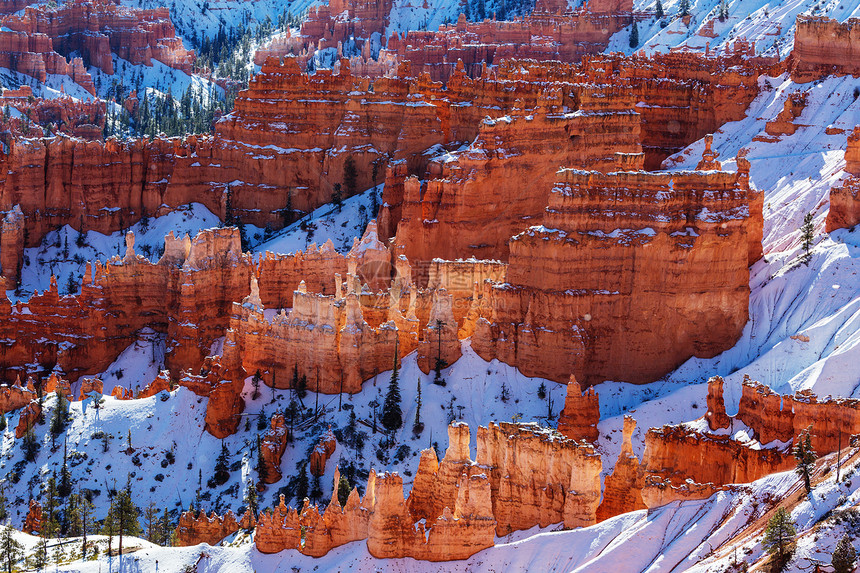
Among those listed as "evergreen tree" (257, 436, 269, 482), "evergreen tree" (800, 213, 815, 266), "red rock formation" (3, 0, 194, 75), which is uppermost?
"evergreen tree" (800, 213, 815, 266)

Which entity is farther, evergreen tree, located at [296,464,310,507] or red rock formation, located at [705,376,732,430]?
evergreen tree, located at [296,464,310,507]

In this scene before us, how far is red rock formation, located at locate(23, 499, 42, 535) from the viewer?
59781mm

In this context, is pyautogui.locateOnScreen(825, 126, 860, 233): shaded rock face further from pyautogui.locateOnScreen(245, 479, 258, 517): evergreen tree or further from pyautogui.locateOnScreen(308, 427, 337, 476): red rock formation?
pyautogui.locateOnScreen(245, 479, 258, 517): evergreen tree

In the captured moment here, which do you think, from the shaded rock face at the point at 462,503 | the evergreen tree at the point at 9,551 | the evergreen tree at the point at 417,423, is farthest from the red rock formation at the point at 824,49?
the evergreen tree at the point at 9,551

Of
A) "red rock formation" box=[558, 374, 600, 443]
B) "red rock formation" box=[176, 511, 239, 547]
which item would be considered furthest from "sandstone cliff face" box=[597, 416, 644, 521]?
"red rock formation" box=[176, 511, 239, 547]

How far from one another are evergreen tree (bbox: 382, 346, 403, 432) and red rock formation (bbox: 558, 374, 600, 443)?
6697mm

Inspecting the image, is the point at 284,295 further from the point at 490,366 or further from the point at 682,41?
the point at 682,41

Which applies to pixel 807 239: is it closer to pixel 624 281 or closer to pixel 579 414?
pixel 624 281

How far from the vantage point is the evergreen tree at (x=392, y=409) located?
6412 centimetres

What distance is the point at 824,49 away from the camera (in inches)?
3647

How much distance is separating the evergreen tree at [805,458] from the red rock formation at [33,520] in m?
28.7

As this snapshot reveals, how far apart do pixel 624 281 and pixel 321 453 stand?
50.4ft

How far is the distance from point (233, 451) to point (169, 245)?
2021 cm

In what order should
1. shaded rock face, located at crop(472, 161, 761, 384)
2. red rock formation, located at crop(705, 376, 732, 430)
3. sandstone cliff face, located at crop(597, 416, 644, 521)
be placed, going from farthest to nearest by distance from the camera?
1. shaded rock face, located at crop(472, 161, 761, 384)
2. red rock formation, located at crop(705, 376, 732, 430)
3. sandstone cliff face, located at crop(597, 416, 644, 521)
